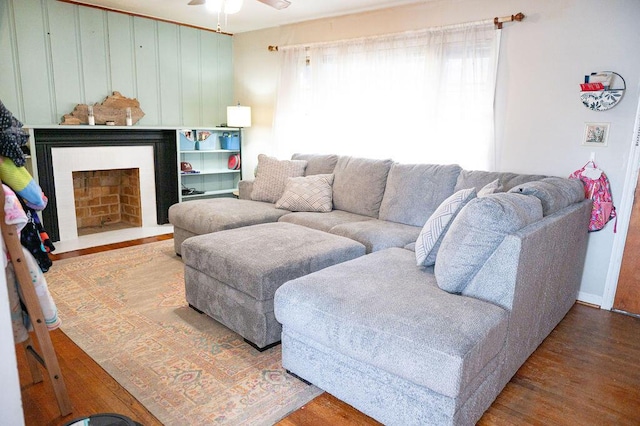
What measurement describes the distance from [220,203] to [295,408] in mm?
2377

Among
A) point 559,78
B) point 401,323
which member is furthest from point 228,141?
point 401,323

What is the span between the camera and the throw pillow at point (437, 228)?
2166mm

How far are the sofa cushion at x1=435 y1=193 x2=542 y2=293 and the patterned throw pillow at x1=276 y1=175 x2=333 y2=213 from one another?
1.92 m

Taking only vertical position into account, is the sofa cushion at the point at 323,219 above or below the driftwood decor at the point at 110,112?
below

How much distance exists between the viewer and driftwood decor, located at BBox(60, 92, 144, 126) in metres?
4.37

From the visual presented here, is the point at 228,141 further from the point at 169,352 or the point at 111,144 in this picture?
the point at 169,352

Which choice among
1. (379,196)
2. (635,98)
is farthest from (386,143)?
(635,98)

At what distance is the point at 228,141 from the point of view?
5.59m

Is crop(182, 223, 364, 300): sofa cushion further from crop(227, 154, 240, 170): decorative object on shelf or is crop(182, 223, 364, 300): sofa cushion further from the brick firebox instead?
crop(227, 154, 240, 170): decorative object on shelf

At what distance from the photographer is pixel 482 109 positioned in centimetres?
346

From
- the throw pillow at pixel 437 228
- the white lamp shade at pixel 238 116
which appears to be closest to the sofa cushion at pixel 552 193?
the throw pillow at pixel 437 228

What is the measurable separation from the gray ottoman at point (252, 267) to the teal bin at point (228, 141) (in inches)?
115

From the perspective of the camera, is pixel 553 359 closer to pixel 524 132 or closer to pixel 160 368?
pixel 524 132

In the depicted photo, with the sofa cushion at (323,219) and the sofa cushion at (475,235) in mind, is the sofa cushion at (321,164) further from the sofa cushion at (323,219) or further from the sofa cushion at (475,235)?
the sofa cushion at (475,235)
